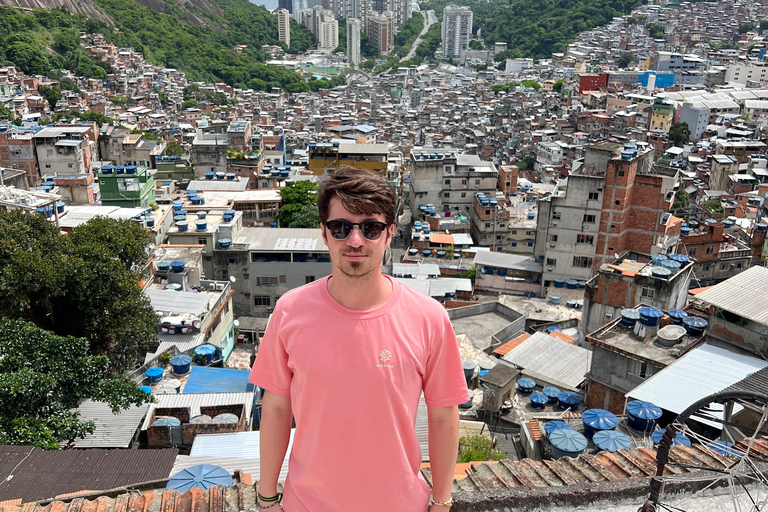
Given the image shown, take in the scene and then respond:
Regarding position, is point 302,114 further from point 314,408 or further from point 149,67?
point 314,408

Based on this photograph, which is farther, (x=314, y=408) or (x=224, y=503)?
(x=224, y=503)

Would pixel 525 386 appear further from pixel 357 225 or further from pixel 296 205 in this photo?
pixel 296 205

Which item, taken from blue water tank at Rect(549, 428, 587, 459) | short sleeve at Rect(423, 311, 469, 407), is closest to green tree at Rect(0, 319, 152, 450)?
blue water tank at Rect(549, 428, 587, 459)

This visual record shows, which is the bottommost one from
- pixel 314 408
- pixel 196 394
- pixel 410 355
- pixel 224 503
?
pixel 196 394

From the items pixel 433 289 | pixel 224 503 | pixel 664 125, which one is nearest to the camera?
pixel 224 503

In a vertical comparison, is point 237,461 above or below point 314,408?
below

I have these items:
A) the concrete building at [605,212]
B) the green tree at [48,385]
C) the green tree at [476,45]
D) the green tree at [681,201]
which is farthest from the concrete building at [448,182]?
the green tree at [476,45]

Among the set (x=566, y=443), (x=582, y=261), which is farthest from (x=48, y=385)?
(x=582, y=261)

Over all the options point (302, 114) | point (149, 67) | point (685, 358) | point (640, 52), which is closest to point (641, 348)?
point (685, 358)
